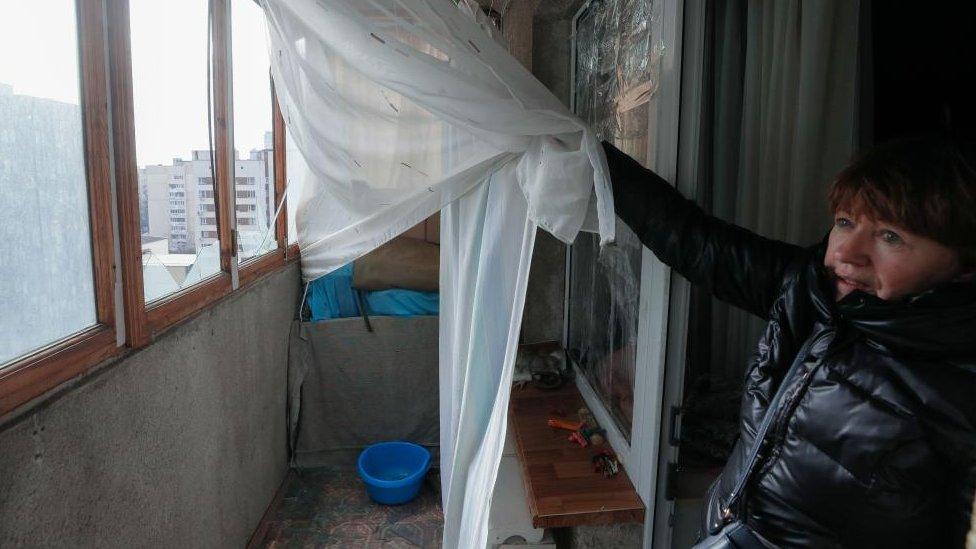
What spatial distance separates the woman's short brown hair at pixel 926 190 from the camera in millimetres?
665

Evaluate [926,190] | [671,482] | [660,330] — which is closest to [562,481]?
[671,482]

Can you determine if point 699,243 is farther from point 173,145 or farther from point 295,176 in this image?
point 295,176

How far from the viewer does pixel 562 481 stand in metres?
1.33

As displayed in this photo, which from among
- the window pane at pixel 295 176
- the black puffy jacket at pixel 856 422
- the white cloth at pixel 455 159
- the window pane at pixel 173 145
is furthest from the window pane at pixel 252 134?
the black puffy jacket at pixel 856 422

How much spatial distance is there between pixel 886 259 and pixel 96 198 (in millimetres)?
1404

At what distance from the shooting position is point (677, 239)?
1.05 m

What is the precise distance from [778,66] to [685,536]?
127 centimetres

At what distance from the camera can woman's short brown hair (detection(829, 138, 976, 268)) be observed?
2.18ft

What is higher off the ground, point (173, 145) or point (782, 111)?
point (782, 111)

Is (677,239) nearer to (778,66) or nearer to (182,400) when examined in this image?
(778,66)

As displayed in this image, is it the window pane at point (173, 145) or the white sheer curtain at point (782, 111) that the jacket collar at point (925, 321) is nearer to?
the white sheer curtain at point (782, 111)

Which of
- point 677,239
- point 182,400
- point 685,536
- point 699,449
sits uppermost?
point 677,239

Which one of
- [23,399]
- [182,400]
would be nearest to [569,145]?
[23,399]

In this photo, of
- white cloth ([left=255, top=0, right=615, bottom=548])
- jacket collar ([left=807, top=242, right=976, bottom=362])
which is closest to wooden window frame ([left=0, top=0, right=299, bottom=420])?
white cloth ([left=255, top=0, right=615, bottom=548])
